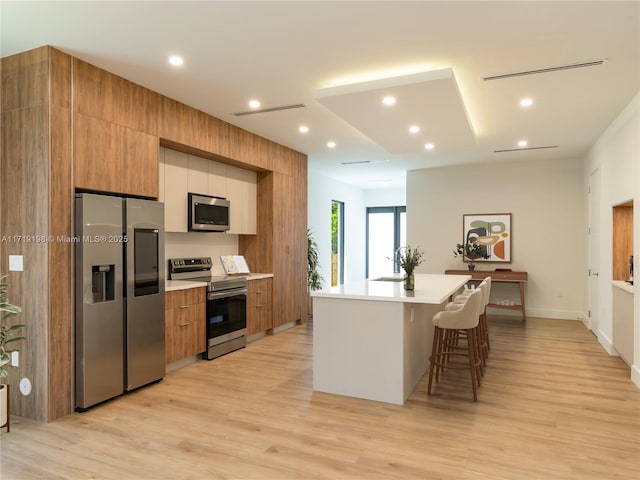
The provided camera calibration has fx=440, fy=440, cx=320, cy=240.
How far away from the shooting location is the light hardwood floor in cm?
255

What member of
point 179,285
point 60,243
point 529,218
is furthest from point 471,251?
point 60,243

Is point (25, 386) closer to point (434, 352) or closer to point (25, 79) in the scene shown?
point (25, 79)

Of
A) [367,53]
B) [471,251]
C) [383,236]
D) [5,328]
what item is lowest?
[5,328]

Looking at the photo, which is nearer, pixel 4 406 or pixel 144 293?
pixel 4 406

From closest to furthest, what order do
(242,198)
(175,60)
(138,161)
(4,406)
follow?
(4,406) → (175,60) → (138,161) → (242,198)

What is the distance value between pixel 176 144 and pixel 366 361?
9.44 feet

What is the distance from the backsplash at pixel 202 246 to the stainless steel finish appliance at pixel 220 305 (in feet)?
0.35

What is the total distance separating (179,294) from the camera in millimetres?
4453

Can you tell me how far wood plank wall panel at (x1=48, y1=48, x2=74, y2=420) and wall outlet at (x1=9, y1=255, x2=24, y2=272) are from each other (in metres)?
0.29

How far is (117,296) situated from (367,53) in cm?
277

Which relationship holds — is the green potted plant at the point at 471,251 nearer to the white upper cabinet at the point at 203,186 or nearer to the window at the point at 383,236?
the window at the point at 383,236

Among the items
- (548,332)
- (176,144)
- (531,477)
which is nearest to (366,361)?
(531,477)

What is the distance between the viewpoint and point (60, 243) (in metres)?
3.29

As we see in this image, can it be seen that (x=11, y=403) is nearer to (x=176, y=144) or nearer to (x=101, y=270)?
(x=101, y=270)
